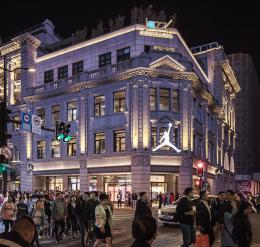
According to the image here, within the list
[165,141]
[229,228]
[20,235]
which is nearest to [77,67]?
[165,141]

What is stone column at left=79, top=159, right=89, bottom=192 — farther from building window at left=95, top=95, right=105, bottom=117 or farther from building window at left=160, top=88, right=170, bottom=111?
building window at left=160, top=88, right=170, bottom=111

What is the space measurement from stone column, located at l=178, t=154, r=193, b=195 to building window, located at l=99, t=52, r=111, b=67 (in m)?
11.7

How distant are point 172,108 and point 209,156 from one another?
1275 cm

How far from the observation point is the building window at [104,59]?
138 ft

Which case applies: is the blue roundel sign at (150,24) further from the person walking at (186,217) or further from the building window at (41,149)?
the person walking at (186,217)

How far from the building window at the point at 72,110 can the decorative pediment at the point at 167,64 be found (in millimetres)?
9543

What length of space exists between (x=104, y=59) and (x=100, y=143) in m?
8.17

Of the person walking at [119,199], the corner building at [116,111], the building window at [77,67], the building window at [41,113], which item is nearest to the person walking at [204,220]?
the corner building at [116,111]

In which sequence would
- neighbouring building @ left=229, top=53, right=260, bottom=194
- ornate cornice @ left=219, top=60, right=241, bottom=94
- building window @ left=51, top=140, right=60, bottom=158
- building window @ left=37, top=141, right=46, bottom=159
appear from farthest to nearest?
neighbouring building @ left=229, top=53, right=260, bottom=194 < ornate cornice @ left=219, top=60, right=241, bottom=94 < building window @ left=37, top=141, right=46, bottom=159 < building window @ left=51, top=140, right=60, bottom=158

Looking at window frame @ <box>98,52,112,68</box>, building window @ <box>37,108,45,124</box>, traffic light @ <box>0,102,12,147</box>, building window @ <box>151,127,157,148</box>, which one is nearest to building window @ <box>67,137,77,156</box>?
building window @ <box>37,108,45,124</box>

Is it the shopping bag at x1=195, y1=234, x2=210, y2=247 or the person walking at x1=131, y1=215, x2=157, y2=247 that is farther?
the shopping bag at x1=195, y1=234, x2=210, y2=247

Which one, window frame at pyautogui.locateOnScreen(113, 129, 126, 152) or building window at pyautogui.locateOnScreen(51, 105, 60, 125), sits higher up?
building window at pyautogui.locateOnScreen(51, 105, 60, 125)

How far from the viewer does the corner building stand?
1485 inches

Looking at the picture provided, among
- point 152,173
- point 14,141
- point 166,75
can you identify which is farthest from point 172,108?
point 14,141
